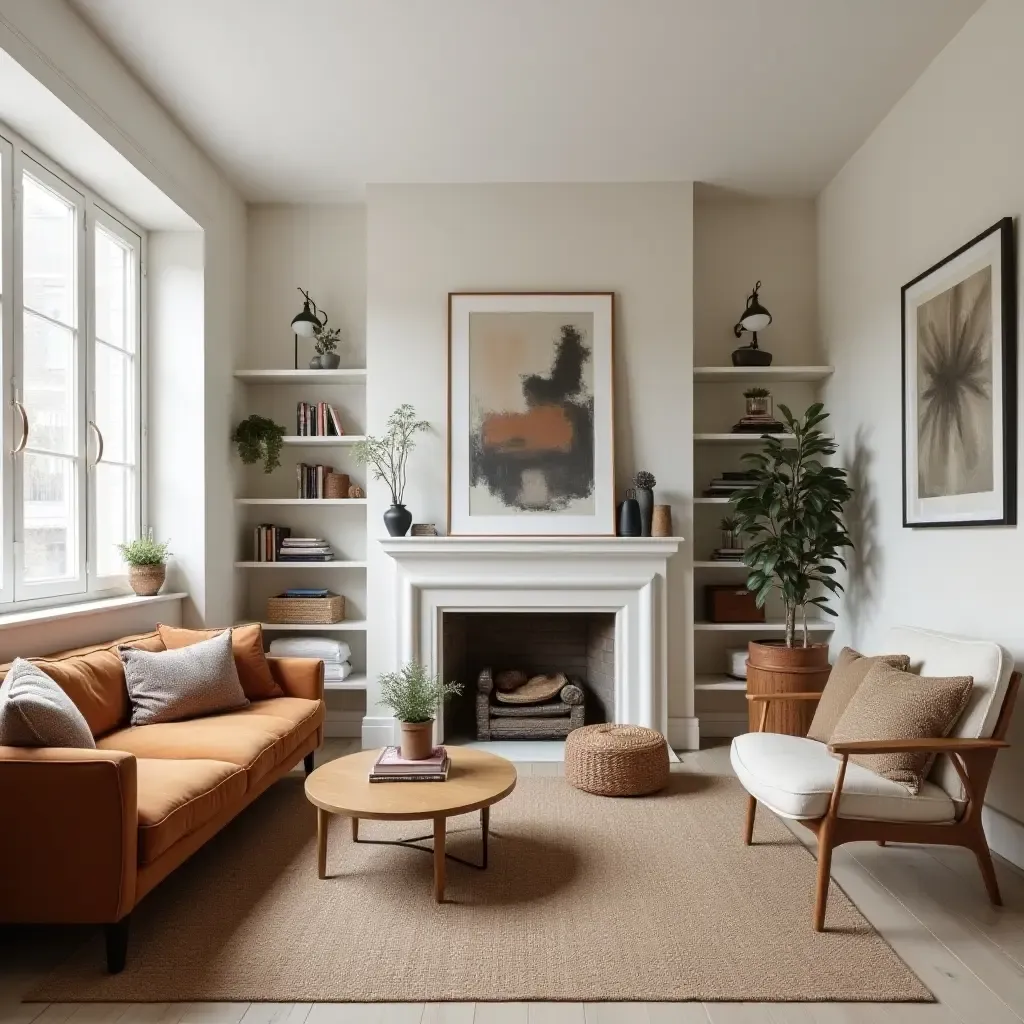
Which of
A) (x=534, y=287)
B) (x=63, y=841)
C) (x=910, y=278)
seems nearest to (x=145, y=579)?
(x=63, y=841)

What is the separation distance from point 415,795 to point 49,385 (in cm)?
245

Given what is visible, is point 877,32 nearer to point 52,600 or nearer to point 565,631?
point 565,631

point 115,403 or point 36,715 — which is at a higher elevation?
point 115,403

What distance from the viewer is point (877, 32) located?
11.1ft

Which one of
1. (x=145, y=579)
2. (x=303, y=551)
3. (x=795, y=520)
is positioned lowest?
(x=145, y=579)

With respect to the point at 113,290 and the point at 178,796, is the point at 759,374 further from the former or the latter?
the point at 178,796

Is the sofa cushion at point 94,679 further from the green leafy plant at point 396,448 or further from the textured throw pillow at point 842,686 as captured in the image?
the textured throw pillow at point 842,686

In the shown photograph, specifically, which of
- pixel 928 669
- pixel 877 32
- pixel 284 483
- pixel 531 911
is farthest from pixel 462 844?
pixel 877 32

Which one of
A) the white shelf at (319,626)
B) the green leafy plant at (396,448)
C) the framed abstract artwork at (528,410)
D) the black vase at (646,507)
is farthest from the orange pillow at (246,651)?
the black vase at (646,507)

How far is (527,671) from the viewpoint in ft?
16.9

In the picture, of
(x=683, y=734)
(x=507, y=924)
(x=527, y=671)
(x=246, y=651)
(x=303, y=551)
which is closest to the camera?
(x=507, y=924)

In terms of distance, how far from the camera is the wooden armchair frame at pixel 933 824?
2557 millimetres

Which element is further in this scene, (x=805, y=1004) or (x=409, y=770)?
(x=409, y=770)

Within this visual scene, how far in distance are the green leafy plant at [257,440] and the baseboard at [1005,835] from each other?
3.90 metres
